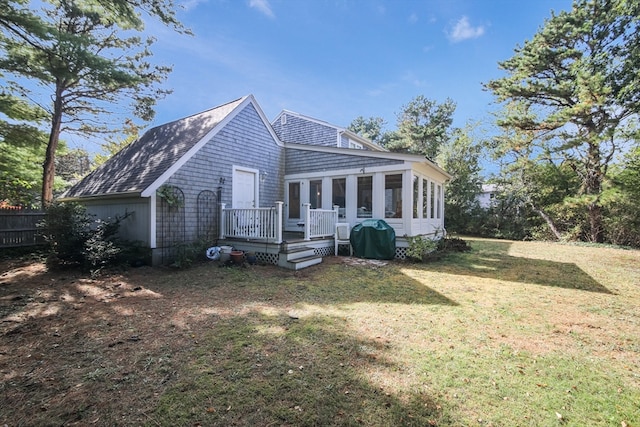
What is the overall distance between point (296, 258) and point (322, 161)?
4.34m

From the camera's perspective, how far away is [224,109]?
10141 mm

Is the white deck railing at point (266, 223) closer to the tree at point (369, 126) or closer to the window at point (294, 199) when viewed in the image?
the window at point (294, 199)

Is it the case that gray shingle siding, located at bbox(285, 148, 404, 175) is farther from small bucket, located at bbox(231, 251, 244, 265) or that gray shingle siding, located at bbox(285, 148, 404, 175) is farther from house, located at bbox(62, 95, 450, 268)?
small bucket, located at bbox(231, 251, 244, 265)

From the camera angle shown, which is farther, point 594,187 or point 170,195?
point 594,187

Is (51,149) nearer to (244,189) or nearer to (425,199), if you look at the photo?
(244,189)

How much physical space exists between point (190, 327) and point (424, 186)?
977 centimetres

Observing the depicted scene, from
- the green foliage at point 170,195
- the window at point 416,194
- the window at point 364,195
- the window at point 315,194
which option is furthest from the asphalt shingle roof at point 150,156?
the window at point 416,194

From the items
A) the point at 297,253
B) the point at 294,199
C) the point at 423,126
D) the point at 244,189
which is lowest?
the point at 297,253

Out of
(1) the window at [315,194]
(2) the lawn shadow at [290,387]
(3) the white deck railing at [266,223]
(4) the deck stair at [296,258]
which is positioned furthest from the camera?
(1) the window at [315,194]

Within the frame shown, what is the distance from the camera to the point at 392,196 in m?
9.84

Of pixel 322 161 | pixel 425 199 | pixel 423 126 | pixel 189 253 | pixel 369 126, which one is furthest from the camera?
pixel 369 126

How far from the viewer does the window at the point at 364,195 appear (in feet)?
33.1

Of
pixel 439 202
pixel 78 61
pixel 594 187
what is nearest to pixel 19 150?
pixel 78 61

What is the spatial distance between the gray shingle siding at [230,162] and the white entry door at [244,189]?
0.74 feet
